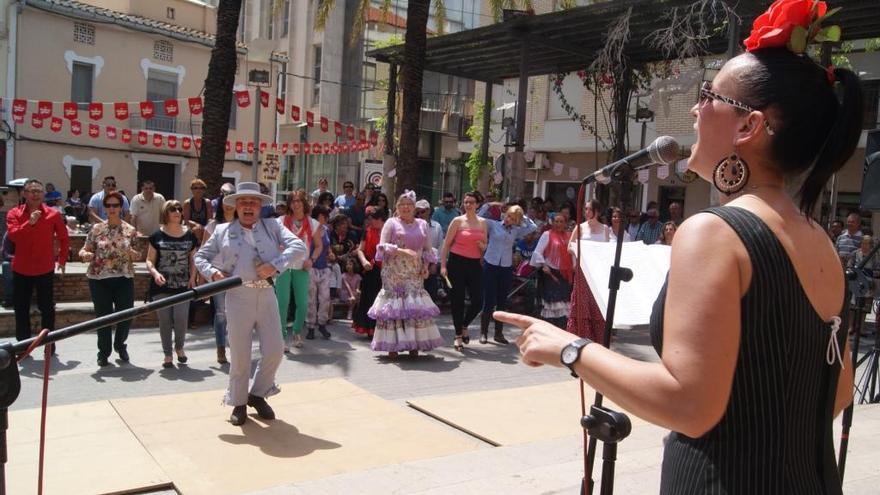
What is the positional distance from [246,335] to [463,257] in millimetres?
3863

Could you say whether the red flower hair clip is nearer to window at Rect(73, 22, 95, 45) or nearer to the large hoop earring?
the large hoop earring

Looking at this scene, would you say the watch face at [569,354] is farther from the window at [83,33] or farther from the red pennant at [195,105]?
the window at [83,33]

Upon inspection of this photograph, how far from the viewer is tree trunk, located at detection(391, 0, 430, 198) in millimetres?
12977

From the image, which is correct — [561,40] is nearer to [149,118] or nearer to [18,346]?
[149,118]

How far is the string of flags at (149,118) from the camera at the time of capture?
17.5 metres

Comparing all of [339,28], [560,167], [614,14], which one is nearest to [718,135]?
[614,14]

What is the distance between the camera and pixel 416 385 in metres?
7.30

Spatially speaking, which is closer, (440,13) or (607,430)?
(607,430)

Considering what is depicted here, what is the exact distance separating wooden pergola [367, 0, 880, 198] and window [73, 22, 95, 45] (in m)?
12.7

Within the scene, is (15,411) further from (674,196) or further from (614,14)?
(674,196)

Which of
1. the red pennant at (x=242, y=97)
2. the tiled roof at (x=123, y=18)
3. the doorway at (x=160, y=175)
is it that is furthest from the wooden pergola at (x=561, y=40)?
the doorway at (x=160, y=175)

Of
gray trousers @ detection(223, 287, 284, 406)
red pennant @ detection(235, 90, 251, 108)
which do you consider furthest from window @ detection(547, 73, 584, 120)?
gray trousers @ detection(223, 287, 284, 406)

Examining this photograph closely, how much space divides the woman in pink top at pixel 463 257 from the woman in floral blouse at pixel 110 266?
3576 millimetres

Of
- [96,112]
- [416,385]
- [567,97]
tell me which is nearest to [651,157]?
[416,385]
